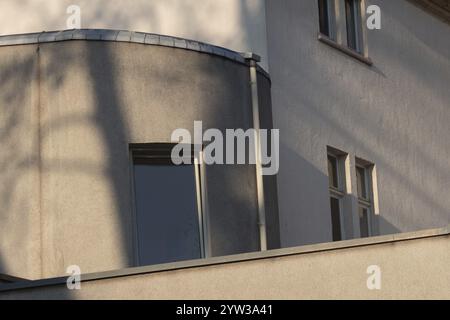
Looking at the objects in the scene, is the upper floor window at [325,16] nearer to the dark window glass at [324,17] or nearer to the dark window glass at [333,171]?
the dark window glass at [324,17]

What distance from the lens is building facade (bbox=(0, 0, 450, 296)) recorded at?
16.1m

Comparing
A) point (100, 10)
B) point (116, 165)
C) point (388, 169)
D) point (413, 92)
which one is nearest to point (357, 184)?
point (388, 169)

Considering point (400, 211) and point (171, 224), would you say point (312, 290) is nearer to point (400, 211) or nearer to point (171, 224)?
point (171, 224)

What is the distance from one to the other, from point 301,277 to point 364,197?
28.8ft

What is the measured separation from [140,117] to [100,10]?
151 inches

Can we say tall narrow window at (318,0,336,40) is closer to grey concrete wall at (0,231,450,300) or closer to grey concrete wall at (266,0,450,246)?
grey concrete wall at (266,0,450,246)

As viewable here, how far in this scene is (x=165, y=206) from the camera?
16.7 meters

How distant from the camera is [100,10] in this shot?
1994 cm

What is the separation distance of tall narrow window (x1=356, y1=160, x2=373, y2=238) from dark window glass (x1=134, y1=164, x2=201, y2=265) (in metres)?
4.97

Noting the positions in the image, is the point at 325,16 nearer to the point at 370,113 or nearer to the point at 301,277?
the point at 370,113

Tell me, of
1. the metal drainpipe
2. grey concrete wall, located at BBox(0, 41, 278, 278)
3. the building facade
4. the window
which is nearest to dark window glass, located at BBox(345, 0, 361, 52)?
the building facade

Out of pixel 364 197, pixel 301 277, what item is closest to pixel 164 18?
pixel 364 197

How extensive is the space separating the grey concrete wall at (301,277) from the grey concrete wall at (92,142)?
7.43ft

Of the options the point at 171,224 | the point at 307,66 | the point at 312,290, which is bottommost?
the point at 312,290
